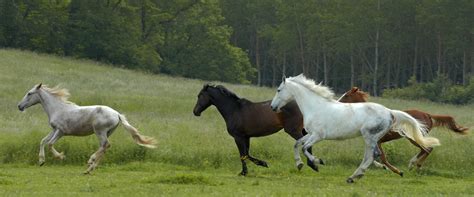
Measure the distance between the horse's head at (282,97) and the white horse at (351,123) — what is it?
0.47 m

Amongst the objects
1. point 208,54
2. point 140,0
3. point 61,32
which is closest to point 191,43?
point 208,54

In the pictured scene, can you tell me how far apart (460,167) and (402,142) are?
5.96 feet

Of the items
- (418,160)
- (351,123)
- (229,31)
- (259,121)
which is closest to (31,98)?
(259,121)

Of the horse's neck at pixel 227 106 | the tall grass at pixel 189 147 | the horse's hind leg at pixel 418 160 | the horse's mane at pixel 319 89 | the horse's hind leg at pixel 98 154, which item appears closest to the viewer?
the horse's mane at pixel 319 89

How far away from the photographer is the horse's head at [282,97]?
50.9ft

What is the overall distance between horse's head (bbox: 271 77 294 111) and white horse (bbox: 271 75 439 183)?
467 millimetres

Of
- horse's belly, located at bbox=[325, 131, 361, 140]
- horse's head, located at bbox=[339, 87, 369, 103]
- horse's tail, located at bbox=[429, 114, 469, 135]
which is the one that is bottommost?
horse's tail, located at bbox=[429, 114, 469, 135]

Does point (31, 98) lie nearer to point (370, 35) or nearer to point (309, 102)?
point (309, 102)

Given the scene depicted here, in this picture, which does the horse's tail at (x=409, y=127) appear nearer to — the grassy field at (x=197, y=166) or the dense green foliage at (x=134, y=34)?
the grassy field at (x=197, y=166)

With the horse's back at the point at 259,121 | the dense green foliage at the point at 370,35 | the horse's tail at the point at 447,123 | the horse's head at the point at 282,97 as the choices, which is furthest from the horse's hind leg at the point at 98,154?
the dense green foliage at the point at 370,35

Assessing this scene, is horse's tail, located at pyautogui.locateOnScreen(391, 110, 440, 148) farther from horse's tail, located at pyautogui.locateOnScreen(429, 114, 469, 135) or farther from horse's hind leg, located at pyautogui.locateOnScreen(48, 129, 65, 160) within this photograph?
horse's hind leg, located at pyautogui.locateOnScreen(48, 129, 65, 160)

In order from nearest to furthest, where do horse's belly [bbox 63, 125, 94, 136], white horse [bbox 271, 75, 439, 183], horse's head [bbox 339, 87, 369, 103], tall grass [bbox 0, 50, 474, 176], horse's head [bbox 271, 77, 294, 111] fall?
white horse [bbox 271, 75, 439, 183]
horse's head [bbox 271, 77, 294, 111]
horse's belly [bbox 63, 125, 94, 136]
horse's head [bbox 339, 87, 369, 103]
tall grass [bbox 0, 50, 474, 176]

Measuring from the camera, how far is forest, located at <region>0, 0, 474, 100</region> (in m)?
66.7

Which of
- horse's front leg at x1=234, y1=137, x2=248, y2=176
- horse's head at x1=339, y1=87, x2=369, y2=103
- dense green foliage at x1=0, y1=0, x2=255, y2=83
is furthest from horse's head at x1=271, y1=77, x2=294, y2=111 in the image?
dense green foliage at x1=0, y1=0, x2=255, y2=83
